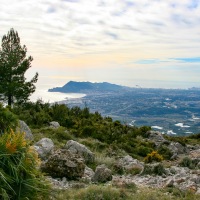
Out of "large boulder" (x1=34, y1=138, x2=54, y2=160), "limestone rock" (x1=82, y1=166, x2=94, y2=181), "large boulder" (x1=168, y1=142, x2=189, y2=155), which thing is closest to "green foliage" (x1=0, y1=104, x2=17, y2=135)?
"limestone rock" (x1=82, y1=166, x2=94, y2=181)

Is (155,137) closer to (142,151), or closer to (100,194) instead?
(142,151)

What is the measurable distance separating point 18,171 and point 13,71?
25397mm

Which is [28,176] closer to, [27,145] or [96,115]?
[27,145]

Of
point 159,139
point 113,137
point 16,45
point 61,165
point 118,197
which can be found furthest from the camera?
point 16,45

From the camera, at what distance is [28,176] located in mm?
5441

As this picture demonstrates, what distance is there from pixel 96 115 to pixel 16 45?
413 inches

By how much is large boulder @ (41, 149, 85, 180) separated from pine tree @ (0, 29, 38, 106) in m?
20.4

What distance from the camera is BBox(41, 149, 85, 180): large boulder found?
9188 mm

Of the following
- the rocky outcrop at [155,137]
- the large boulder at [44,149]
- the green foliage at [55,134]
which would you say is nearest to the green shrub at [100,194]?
the large boulder at [44,149]

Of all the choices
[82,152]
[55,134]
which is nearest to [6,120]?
[82,152]

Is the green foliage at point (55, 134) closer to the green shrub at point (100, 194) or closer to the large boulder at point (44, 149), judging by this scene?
the large boulder at point (44, 149)

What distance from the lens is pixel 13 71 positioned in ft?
96.7

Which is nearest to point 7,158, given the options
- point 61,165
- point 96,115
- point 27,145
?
point 27,145

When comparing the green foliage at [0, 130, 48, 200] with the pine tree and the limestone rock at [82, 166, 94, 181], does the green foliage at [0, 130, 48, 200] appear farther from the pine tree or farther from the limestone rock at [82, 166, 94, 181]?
the pine tree
